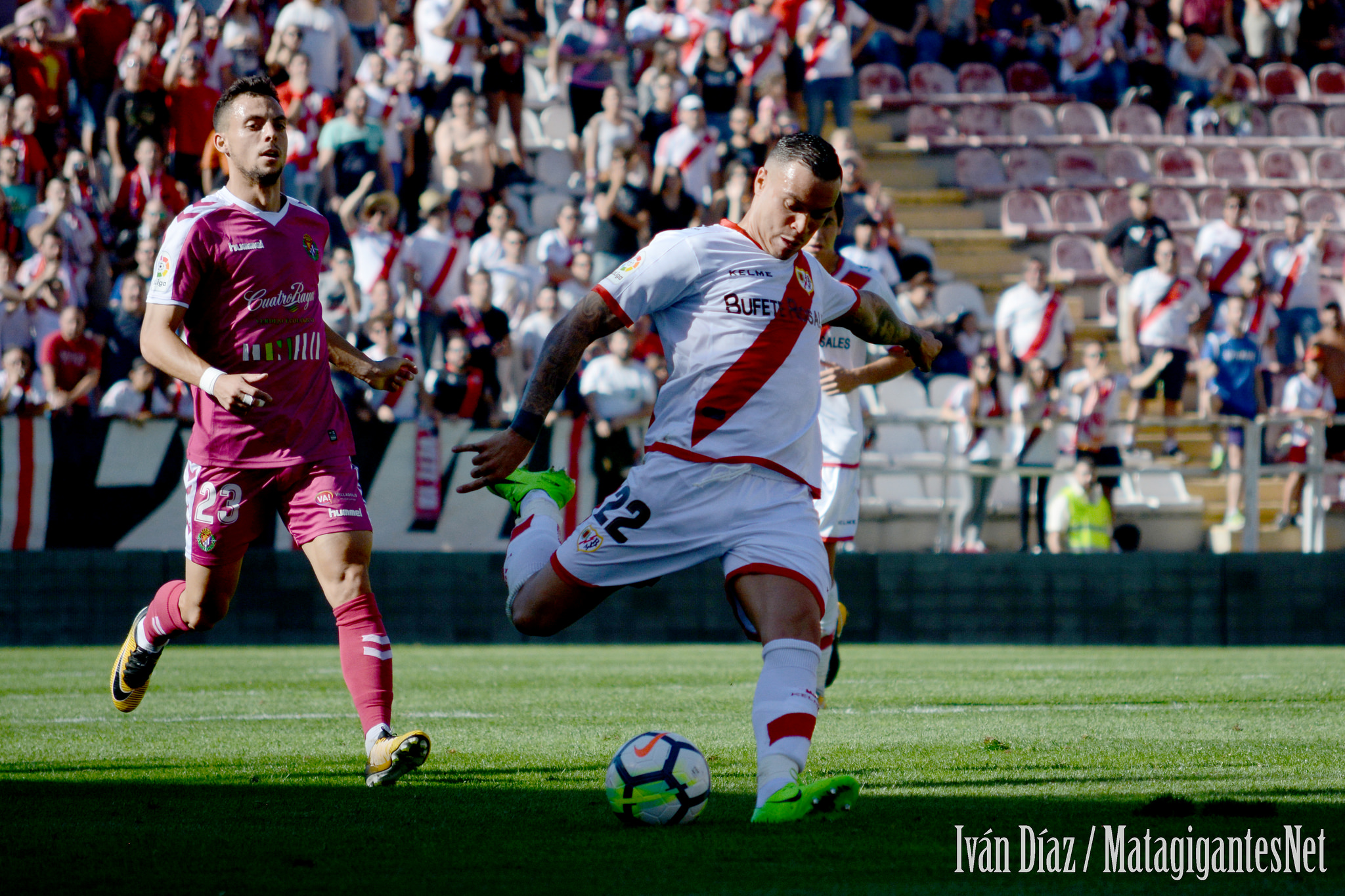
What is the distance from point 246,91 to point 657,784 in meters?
3.08

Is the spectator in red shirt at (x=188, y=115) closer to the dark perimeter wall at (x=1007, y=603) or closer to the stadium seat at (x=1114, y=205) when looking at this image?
the dark perimeter wall at (x=1007, y=603)

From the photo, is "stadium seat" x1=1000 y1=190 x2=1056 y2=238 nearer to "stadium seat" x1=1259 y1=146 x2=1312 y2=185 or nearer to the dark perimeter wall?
"stadium seat" x1=1259 y1=146 x2=1312 y2=185

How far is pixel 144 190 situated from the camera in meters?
15.3

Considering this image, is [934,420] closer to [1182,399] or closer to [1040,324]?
[1040,324]

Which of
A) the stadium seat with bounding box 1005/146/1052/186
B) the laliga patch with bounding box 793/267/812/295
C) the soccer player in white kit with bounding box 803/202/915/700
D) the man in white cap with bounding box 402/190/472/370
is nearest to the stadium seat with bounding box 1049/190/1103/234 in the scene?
the stadium seat with bounding box 1005/146/1052/186

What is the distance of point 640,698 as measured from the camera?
888 centimetres

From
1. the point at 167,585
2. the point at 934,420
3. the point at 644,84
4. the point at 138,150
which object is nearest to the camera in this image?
the point at 167,585

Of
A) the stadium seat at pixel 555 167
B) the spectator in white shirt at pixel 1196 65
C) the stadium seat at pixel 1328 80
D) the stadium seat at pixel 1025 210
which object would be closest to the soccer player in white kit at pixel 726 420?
the stadium seat at pixel 555 167

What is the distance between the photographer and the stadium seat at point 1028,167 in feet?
70.6

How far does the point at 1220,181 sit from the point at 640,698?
15.7 metres

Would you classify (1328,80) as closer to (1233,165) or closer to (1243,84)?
(1243,84)

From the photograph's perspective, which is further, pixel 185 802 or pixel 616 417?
pixel 616 417

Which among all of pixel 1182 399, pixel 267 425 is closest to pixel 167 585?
pixel 267 425

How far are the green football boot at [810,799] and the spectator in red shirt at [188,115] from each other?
1250 centimetres
